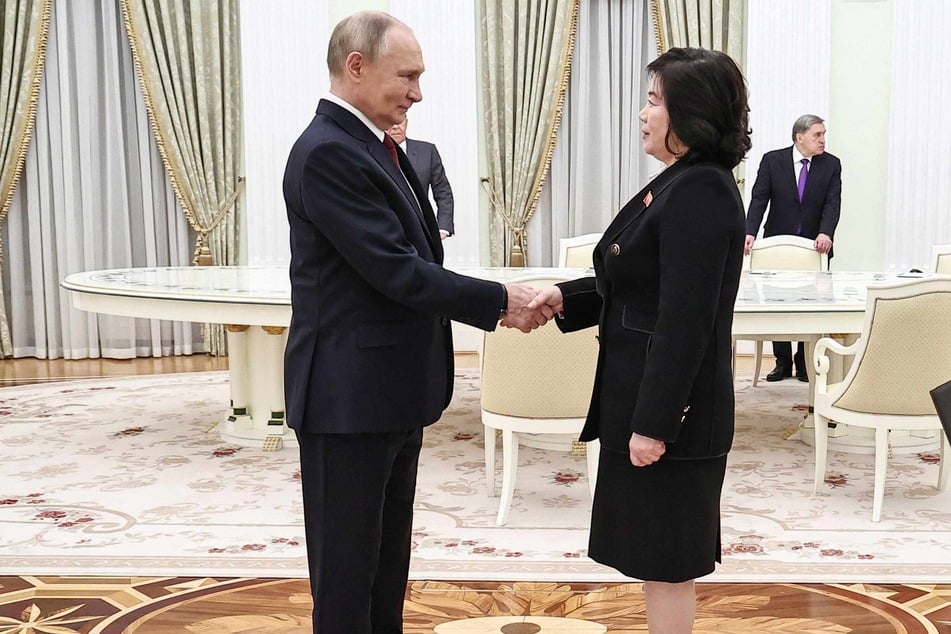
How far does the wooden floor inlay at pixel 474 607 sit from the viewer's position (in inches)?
120

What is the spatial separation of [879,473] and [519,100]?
16.0ft

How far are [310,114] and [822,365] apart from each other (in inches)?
201

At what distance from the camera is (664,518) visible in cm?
213

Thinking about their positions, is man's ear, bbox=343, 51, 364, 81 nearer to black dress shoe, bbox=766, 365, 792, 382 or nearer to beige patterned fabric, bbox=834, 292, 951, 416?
beige patterned fabric, bbox=834, 292, 951, 416

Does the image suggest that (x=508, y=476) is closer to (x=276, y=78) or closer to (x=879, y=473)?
(x=879, y=473)

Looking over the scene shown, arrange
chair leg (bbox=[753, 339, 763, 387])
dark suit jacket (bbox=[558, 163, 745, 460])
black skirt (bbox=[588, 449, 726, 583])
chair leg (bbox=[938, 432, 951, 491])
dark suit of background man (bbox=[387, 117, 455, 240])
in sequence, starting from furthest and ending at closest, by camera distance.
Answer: dark suit of background man (bbox=[387, 117, 455, 240]) < chair leg (bbox=[753, 339, 763, 387]) < chair leg (bbox=[938, 432, 951, 491]) < black skirt (bbox=[588, 449, 726, 583]) < dark suit jacket (bbox=[558, 163, 745, 460])

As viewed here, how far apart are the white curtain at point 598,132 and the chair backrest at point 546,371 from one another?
14.4 ft

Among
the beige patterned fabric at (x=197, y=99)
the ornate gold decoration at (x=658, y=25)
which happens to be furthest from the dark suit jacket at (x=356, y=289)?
the ornate gold decoration at (x=658, y=25)

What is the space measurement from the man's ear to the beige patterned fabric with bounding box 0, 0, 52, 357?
6.96m

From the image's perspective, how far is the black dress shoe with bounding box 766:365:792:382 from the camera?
7.41 metres

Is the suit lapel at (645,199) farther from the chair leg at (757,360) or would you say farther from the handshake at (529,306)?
the chair leg at (757,360)

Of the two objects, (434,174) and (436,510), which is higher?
(434,174)

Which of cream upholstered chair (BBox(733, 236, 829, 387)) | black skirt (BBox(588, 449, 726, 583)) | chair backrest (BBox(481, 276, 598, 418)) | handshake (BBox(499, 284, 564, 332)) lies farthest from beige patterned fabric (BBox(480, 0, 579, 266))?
black skirt (BBox(588, 449, 726, 583))

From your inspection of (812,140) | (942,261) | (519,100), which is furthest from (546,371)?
(519,100)
